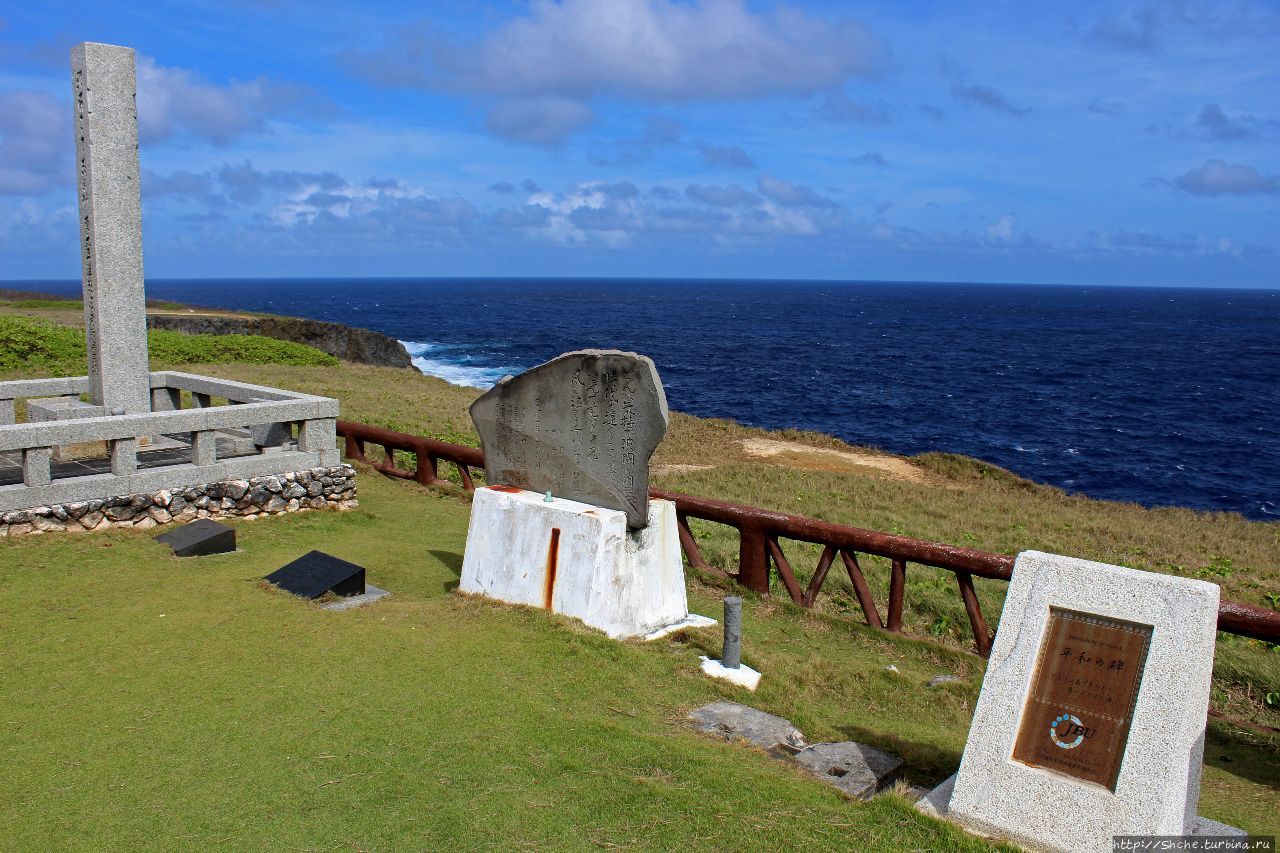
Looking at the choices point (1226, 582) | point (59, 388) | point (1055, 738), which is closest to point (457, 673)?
point (1055, 738)

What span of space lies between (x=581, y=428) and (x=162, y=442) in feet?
22.2

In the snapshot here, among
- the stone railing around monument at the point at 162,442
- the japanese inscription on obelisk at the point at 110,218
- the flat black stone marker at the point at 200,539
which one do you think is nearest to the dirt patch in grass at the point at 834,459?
the stone railing around monument at the point at 162,442

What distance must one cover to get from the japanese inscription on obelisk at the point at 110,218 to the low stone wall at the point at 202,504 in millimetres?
1958

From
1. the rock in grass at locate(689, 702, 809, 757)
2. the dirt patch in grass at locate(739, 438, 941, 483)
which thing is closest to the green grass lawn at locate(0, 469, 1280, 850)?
the rock in grass at locate(689, 702, 809, 757)

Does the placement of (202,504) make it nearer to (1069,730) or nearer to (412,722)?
(412,722)

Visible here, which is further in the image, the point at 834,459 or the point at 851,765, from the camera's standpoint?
the point at 834,459

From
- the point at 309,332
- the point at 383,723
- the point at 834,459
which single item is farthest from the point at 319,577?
the point at 309,332

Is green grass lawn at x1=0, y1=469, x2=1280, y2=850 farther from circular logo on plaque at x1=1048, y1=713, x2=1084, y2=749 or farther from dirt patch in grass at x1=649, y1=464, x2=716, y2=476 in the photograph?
dirt patch in grass at x1=649, y1=464, x2=716, y2=476

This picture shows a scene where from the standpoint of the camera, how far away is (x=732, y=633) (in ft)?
24.1

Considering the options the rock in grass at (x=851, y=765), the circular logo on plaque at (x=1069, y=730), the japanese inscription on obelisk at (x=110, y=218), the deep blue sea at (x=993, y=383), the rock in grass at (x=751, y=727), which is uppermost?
the japanese inscription on obelisk at (x=110, y=218)

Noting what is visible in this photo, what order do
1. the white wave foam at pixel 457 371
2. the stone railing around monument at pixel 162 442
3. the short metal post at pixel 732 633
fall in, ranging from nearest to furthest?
the short metal post at pixel 732 633 < the stone railing around monument at pixel 162 442 < the white wave foam at pixel 457 371

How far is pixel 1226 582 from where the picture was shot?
12.5 metres

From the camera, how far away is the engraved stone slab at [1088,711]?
175 inches

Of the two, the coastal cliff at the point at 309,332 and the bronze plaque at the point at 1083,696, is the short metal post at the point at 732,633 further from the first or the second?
the coastal cliff at the point at 309,332
